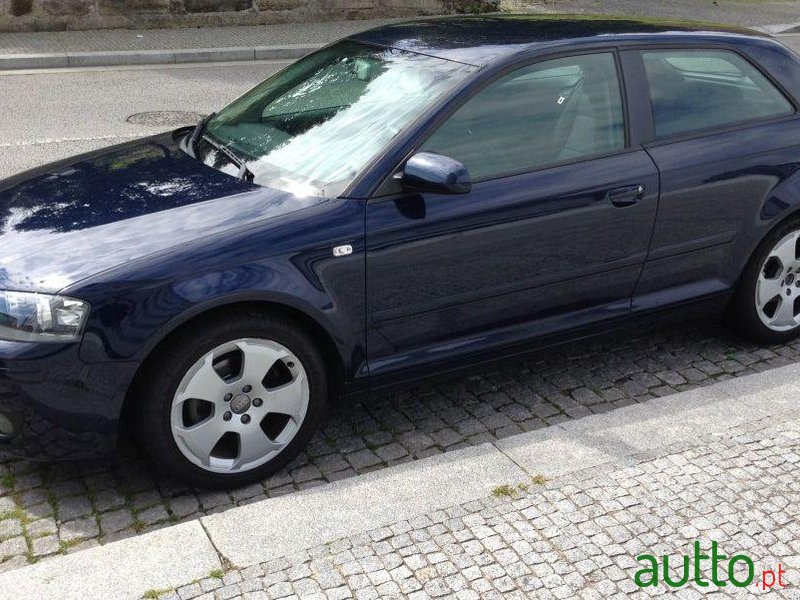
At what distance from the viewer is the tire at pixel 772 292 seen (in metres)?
5.15

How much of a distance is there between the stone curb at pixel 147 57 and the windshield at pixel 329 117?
813 cm

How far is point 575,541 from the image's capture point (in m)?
3.62

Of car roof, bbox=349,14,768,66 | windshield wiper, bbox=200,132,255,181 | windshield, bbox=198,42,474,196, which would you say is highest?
car roof, bbox=349,14,768,66

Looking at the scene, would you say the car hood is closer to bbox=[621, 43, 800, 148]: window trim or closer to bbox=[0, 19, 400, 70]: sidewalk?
bbox=[621, 43, 800, 148]: window trim

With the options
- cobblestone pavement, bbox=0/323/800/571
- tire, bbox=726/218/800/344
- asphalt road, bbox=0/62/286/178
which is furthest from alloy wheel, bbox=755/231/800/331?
asphalt road, bbox=0/62/286/178

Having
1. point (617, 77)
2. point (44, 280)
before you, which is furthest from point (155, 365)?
point (617, 77)

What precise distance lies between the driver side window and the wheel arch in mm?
843

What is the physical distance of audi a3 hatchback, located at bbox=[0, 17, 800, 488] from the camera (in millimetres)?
3719

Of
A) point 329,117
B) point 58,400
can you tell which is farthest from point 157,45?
point 58,400

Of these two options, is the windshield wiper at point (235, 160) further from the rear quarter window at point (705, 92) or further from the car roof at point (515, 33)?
the rear quarter window at point (705, 92)

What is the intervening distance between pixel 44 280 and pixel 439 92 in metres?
1.72

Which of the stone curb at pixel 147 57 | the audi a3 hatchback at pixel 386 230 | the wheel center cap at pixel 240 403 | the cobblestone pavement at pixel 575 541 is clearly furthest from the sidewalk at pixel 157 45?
the cobblestone pavement at pixel 575 541

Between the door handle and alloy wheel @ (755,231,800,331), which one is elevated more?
the door handle

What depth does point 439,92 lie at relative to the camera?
4359 mm
